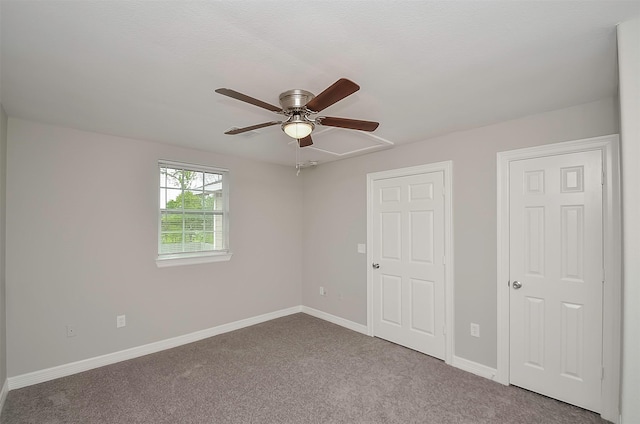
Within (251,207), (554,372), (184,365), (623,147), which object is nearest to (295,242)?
(251,207)

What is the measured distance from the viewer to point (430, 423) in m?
2.25

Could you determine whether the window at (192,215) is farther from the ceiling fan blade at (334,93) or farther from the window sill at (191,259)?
the ceiling fan blade at (334,93)

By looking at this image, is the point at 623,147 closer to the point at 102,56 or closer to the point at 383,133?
the point at 383,133

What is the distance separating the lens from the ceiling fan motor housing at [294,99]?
6.49ft

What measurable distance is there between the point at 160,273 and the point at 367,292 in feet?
8.43

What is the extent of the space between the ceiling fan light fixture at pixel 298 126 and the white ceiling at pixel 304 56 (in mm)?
249

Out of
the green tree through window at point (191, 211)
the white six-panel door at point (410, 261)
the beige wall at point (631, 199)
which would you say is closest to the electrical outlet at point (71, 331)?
the green tree through window at point (191, 211)

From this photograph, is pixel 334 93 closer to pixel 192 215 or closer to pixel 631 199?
pixel 631 199

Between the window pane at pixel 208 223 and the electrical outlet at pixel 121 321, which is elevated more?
the window pane at pixel 208 223

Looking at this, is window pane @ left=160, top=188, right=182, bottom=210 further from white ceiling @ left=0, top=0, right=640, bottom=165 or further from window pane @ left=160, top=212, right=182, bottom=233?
white ceiling @ left=0, top=0, right=640, bottom=165

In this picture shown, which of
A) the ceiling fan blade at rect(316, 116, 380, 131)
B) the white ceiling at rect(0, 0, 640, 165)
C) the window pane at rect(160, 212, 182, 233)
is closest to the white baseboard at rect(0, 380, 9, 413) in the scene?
the window pane at rect(160, 212, 182, 233)

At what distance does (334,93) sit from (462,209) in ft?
7.10

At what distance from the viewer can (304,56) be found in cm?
171

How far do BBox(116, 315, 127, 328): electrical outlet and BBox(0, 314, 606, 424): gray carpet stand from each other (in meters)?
0.39
